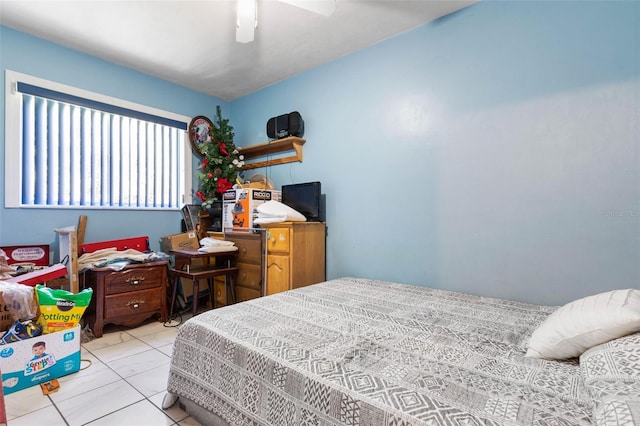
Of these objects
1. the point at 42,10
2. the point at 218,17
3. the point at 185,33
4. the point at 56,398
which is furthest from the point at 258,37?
the point at 56,398

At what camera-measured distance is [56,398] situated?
1.65 m

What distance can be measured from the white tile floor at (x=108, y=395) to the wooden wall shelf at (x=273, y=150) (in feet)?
7.06

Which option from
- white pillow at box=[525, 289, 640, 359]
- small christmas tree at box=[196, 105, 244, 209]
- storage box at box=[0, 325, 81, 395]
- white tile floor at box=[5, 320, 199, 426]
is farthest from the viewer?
small christmas tree at box=[196, 105, 244, 209]

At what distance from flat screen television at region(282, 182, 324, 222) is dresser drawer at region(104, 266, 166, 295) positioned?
144cm

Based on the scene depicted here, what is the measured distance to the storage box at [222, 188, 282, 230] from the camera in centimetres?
305

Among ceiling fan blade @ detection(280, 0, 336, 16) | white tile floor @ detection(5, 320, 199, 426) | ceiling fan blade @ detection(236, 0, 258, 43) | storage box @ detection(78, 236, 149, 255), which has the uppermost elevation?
ceiling fan blade @ detection(280, 0, 336, 16)

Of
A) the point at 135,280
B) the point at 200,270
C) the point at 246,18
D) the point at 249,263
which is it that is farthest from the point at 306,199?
the point at 135,280

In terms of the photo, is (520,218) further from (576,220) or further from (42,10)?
(42,10)

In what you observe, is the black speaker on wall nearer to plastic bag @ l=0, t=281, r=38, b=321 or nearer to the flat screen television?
the flat screen television

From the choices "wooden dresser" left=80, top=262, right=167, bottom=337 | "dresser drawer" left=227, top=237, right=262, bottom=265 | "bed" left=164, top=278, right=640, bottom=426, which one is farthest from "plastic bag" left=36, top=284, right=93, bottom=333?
"dresser drawer" left=227, top=237, right=262, bottom=265

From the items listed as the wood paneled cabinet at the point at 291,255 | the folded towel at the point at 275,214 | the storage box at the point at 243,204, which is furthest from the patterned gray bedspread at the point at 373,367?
the storage box at the point at 243,204

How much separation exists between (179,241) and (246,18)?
7.63 feet

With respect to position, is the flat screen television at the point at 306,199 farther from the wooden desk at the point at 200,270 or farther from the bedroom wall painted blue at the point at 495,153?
the wooden desk at the point at 200,270

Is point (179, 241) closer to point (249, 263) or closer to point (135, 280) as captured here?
point (135, 280)
